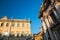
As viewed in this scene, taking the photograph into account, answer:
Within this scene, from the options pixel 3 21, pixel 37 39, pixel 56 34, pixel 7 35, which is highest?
pixel 3 21

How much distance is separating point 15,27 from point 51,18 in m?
26.4

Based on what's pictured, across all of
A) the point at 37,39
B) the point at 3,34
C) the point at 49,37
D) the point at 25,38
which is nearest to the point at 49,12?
the point at 49,37

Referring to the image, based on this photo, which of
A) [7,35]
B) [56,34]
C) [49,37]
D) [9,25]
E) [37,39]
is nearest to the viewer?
[56,34]

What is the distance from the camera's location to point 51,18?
19203 mm

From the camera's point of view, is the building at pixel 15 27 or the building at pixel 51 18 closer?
the building at pixel 51 18

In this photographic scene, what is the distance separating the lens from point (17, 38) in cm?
4034

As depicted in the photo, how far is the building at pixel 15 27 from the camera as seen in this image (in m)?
41.5

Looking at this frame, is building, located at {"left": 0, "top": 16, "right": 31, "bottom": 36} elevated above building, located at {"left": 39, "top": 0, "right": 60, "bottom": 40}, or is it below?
above

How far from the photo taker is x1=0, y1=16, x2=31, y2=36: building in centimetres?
4153

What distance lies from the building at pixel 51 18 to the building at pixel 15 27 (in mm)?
21970

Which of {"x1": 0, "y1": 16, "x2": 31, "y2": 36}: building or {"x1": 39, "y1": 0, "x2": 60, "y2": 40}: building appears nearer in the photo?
{"x1": 39, "y1": 0, "x2": 60, "y2": 40}: building

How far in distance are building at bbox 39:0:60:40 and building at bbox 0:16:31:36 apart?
2197 cm

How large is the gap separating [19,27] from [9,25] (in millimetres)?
4319

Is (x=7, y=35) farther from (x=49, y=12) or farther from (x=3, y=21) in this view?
(x=49, y=12)
